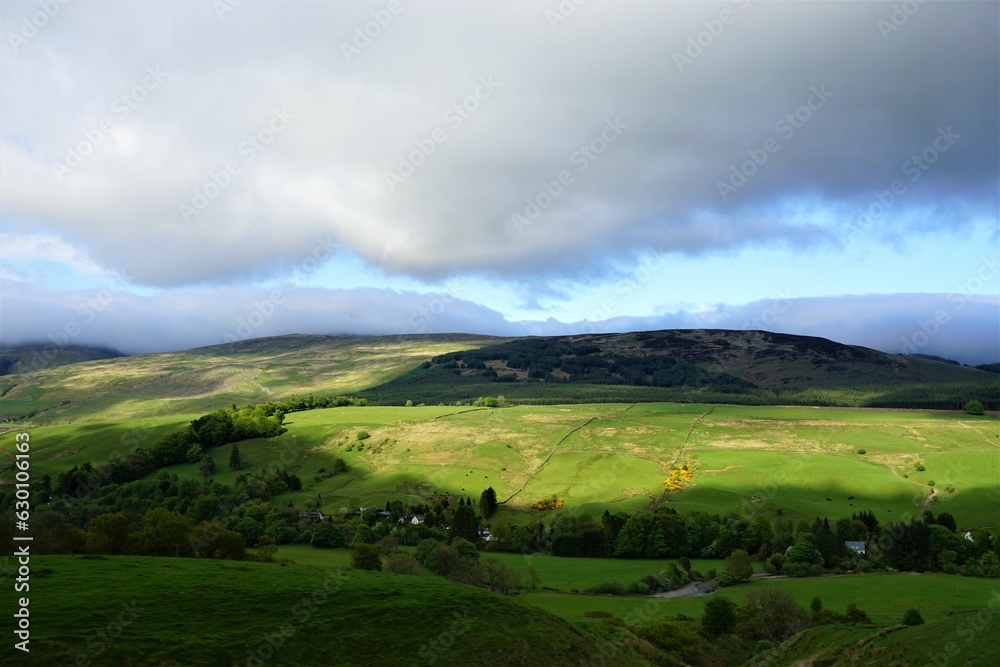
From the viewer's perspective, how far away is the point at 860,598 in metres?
86.2

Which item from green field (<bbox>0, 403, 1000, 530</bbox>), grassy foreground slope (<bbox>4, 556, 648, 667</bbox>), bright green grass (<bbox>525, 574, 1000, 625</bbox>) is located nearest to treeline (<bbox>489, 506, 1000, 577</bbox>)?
bright green grass (<bbox>525, 574, 1000, 625</bbox>)

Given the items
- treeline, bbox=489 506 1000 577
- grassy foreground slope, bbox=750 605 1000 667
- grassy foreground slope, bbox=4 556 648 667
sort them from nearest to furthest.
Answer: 1. grassy foreground slope, bbox=4 556 648 667
2. grassy foreground slope, bbox=750 605 1000 667
3. treeline, bbox=489 506 1000 577

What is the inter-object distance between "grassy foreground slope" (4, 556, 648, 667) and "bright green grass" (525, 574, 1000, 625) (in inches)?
1052

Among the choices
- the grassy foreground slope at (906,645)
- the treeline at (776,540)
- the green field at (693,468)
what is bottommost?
the treeline at (776,540)

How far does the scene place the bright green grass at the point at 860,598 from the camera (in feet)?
259

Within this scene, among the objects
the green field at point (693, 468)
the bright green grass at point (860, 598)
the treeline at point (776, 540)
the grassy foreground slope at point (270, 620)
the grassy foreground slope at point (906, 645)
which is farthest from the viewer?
the green field at point (693, 468)

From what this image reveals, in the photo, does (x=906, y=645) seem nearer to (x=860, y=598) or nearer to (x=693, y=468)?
(x=860, y=598)

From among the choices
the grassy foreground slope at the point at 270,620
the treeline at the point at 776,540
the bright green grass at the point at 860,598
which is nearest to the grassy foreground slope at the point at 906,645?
the grassy foreground slope at the point at 270,620

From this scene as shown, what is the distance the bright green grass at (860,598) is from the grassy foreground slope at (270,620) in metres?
26.7

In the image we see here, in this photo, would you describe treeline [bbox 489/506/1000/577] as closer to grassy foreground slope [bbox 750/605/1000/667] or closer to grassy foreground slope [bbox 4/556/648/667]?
grassy foreground slope [bbox 750/605/1000/667]

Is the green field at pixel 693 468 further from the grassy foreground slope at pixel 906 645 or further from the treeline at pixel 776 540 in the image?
the grassy foreground slope at pixel 906 645

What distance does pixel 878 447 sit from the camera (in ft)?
600

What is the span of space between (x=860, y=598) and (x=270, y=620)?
8340cm

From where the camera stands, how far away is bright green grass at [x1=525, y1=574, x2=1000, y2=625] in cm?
7900
